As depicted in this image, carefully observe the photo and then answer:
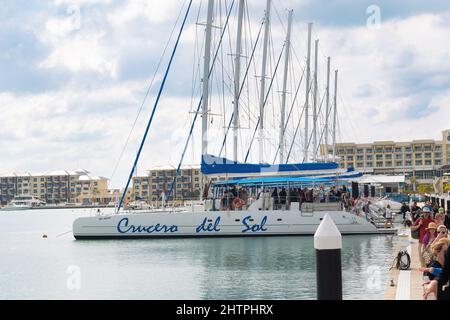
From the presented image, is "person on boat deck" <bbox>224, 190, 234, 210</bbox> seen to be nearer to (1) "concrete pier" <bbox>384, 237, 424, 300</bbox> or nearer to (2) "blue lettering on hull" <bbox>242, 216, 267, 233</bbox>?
(2) "blue lettering on hull" <bbox>242, 216, 267, 233</bbox>

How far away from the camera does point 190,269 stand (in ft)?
90.0

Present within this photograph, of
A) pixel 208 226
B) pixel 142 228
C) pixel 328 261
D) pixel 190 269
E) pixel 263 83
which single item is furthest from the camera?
pixel 263 83

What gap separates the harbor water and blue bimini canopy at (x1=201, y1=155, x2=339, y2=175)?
378 centimetres

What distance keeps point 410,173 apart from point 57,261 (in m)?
172

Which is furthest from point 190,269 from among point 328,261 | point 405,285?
point 328,261

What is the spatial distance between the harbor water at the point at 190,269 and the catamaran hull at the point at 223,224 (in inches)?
22.7

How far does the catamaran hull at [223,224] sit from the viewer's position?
39.6 metres

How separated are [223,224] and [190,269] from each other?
12481 mm

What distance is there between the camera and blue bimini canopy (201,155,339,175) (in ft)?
130

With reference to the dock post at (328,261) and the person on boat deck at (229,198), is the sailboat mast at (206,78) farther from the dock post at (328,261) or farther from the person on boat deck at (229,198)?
the dock post at (328,261)

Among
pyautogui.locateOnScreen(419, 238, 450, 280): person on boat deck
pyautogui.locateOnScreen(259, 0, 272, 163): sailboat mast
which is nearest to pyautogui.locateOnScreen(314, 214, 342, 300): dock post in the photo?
pyautogui.locateOnScreen(419, 238, 450, 280): person on boat deck

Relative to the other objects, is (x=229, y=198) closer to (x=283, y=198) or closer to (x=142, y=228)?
(x=283, y=198)
